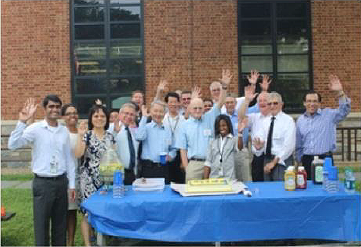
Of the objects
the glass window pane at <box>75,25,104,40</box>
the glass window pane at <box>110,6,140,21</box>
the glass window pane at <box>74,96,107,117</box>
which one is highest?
the glass window pane at <box>110,6,140,21</box>

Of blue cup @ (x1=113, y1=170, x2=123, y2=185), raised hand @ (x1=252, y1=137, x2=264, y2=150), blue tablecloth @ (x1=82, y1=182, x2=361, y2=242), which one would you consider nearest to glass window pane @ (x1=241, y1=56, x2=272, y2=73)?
raised hand @ (x1=252, y1=137, x2=264, y2=150)

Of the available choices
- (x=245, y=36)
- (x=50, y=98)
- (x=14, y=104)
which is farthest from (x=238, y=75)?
(x=50, y=98)

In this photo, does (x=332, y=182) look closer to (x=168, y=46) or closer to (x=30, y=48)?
(x=168, y=46)

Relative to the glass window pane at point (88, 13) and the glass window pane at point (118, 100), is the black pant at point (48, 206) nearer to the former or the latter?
the glass window pane at point (118, 100)

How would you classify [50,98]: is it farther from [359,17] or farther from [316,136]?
[359,17]

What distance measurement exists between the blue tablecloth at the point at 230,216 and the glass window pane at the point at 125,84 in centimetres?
870

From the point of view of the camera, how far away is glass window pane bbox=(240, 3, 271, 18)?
13.4m

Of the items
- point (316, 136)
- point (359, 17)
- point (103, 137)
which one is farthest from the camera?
point (359, 17)

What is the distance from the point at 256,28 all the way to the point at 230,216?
9.78 meters

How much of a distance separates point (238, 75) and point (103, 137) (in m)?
8.61

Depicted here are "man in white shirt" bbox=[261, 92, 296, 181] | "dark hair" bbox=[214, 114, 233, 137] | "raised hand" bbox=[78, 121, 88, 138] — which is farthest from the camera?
"man in white shirt" bbox=[261, 92, 296, 181]

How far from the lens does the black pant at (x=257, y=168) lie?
608 centimetres

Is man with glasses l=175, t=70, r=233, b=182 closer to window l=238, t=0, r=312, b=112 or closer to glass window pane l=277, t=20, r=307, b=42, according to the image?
window l=238, t=0, r=312, b=112

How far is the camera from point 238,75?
A: 520 inches
